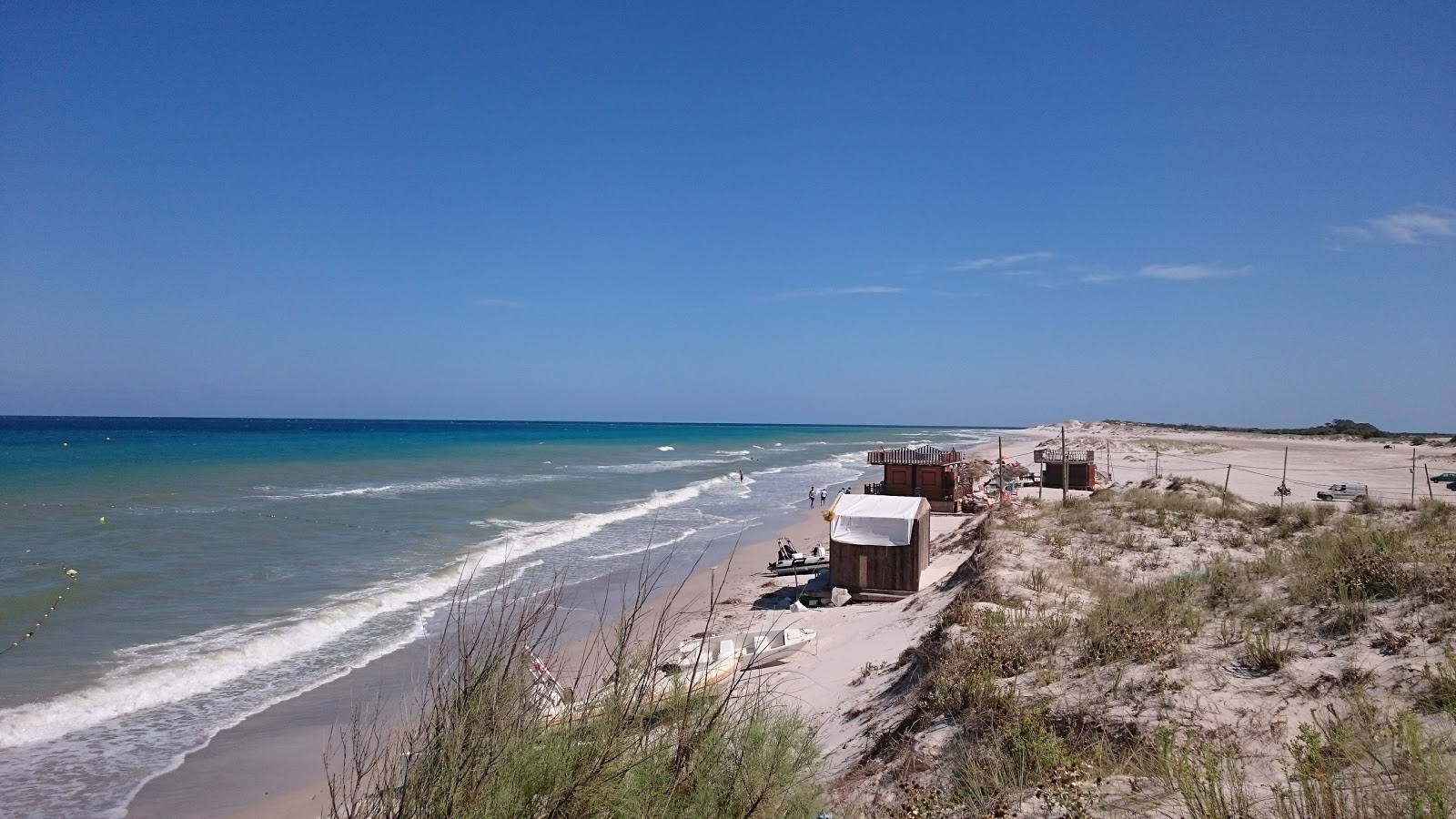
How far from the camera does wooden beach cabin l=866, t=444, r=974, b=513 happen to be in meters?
27.8

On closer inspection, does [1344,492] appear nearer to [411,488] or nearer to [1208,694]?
[1208,694]

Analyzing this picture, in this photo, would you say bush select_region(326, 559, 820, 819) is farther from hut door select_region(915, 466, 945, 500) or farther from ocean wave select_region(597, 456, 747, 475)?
ocean wave select_region(597, 456, 747, 475)

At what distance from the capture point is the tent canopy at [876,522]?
14906 mm

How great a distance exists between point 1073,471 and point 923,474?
23.7 ft

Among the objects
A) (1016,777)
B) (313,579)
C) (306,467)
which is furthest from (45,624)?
(306,467)

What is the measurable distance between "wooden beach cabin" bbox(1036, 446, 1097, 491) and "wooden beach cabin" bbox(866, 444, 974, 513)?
425 cm

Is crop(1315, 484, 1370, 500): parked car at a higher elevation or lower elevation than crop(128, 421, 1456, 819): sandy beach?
higher

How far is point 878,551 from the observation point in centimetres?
1498

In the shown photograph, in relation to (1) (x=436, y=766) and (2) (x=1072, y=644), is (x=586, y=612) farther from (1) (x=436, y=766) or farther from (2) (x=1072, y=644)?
(1) (x=436, y=766)

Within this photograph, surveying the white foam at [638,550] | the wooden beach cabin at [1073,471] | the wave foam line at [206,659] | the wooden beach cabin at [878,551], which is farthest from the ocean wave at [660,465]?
the wooden beach cabin at [878,551]

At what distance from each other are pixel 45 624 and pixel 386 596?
5194 millimetres

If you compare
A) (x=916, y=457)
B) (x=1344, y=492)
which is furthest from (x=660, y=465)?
(x=1344, y=492)

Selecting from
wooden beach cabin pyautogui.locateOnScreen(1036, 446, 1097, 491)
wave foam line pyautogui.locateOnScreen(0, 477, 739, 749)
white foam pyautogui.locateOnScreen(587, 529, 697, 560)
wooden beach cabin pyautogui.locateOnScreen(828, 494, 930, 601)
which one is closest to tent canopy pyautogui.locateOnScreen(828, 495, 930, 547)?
wooden beach cabin pyautogui.locateOnScreen(828, 494, 930, 601)

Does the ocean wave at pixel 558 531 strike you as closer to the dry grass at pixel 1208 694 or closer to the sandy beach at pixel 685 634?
the sandy beach at pixel 685 634
